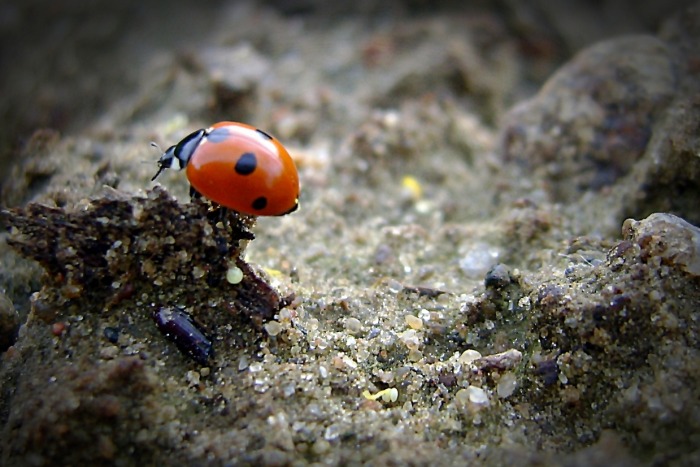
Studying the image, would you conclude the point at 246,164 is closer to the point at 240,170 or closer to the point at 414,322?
the point at 240,170

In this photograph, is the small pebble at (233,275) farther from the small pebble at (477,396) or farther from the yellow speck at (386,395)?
the small pebble at (477,396)

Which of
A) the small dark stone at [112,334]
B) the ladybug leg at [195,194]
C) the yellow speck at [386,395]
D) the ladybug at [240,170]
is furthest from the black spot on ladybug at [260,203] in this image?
the yellow speck at [386,395]

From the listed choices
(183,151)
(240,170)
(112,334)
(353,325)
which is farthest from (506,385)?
(183,151)

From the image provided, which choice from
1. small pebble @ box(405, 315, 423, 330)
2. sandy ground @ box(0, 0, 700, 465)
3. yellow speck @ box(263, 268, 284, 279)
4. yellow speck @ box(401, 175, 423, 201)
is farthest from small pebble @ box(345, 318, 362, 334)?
yellow speck @ box(401, 175, 423, 201)

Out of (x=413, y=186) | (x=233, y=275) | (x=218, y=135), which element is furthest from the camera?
(x=413, y=186)

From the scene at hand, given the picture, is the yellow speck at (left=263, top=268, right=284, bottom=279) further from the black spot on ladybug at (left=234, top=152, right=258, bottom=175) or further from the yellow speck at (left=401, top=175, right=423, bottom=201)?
the yellow speck at (left=401, top=175, right=423, bottom=201)

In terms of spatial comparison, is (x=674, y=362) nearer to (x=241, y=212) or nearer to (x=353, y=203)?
(x=241, y=212)

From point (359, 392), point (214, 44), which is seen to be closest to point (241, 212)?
point (359, 392)
